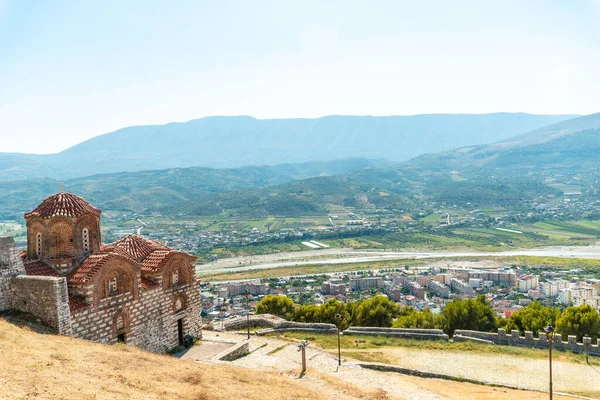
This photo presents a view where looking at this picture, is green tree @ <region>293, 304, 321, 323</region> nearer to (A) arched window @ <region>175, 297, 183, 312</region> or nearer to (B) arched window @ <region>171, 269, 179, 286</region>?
(A) arched window @ <region>175, 297, 183, 312</region>

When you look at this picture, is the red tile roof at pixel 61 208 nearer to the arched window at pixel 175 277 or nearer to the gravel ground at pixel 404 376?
the arched window at pixel 175 277

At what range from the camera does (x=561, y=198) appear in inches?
7269

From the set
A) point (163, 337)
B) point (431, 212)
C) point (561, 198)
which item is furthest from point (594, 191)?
point (163, 337)

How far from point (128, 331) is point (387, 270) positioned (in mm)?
64861

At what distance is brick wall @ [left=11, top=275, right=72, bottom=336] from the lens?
59.2 feet

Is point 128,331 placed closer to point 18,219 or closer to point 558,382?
point 558,382

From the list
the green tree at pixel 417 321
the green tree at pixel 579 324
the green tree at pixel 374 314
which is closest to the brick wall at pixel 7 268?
the green tree at pixel 374 314

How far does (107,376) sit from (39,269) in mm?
8707

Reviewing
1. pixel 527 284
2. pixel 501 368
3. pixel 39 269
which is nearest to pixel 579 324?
pixel 501 368

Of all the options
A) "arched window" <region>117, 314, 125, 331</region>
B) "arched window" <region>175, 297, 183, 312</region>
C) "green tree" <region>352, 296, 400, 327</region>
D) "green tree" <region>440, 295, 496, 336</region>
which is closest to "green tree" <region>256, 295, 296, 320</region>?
"green tree" <region>352, 296, 400, 327</region>

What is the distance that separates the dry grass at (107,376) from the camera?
39.4 feet

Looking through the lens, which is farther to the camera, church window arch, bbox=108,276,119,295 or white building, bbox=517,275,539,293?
white building, bbox=517,275,539,293

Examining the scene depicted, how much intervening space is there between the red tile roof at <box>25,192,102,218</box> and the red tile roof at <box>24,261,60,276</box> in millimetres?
1995

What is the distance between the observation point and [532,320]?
96.4ft
